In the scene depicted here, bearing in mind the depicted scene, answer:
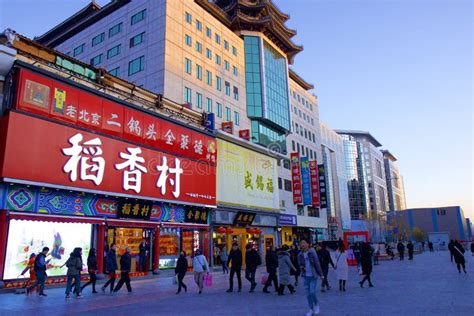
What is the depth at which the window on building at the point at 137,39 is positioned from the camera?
123 feet

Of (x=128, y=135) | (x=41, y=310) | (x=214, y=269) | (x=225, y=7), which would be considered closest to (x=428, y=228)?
(x=225, y=7)

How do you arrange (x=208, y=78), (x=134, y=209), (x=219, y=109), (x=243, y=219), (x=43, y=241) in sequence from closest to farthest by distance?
(x=43, y=241), (x=134, y=209), (x=243, y=219), (x=208, y=78), (x=219, y=109)

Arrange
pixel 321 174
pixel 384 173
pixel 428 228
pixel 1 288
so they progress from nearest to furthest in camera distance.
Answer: pixel 1 288 < pixel 321 174 < pixel 428 228 < pixel 384 173

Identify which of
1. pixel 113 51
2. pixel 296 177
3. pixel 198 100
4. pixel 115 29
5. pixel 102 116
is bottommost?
pixel 102 116

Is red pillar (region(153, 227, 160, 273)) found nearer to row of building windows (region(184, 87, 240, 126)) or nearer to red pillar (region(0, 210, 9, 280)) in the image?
red pillar (region(0, 210, 9, 280))

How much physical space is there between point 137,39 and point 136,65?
9.79 ft

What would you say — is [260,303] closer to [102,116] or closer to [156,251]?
[156,251]

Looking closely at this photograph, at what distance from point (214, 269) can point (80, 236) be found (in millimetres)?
11626

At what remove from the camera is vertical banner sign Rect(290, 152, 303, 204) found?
165 ft

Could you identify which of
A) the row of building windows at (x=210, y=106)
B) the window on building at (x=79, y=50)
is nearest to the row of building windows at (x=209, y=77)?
the row of building windows at (x=210, y=106)

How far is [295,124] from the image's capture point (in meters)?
59.4

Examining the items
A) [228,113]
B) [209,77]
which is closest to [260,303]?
[209,77]

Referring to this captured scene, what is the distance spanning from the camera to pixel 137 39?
126ft

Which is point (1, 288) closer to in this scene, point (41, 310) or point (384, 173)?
point (41, 310)
